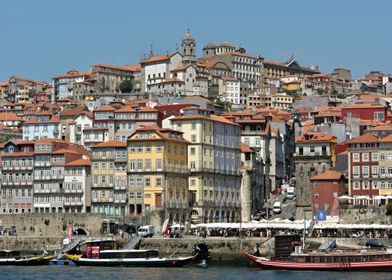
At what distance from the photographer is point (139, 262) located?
2972 inches

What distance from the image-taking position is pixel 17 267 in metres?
77.1

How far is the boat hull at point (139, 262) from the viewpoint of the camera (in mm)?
74750

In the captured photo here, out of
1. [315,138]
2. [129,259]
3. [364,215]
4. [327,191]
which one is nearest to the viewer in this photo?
[129,259]

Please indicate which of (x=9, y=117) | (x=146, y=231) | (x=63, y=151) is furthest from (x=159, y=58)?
(x=146, y=231)

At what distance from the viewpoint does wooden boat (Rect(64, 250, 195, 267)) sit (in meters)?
74.8

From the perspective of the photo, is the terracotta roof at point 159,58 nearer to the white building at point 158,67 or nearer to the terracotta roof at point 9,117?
the white building at point 158,67

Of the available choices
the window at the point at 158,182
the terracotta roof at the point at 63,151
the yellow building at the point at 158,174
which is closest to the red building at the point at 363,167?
the yellow building at the point at 158,174

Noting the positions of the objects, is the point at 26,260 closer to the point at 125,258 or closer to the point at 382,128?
the point at 125,258

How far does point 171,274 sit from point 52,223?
85.1 ft

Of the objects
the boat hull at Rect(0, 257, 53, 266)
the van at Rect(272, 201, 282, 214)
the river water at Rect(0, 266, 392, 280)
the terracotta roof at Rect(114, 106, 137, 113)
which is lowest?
the river water at Rect(0, 266, 392, 280)

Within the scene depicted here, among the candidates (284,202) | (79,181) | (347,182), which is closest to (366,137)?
(347,182)

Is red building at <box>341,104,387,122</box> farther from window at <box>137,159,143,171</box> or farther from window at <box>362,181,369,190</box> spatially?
window at <box>137,159,143,171</box>

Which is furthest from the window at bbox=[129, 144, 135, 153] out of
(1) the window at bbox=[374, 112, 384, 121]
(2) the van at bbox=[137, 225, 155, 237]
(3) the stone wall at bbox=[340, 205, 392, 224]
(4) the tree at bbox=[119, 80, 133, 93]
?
(4) the tree at bbox=[119, 80, 133, 93]

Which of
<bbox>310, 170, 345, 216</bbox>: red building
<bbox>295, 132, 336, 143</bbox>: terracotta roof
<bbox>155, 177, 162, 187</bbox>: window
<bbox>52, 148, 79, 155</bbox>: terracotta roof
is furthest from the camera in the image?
<bbox>52, 148, 79, 155</bbox>: terracotta roof
